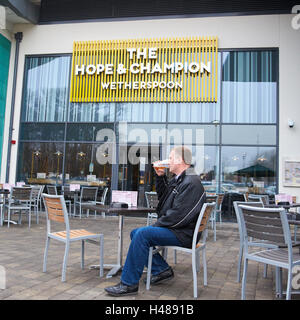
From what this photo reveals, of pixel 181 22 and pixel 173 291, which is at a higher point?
pixel 181 22

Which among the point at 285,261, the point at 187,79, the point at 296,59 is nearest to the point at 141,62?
the point at 187,79

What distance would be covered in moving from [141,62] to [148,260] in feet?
25.6

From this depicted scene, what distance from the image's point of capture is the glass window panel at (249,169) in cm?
891

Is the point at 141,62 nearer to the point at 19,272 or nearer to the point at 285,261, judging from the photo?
the point at 19,272

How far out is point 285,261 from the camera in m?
2.47

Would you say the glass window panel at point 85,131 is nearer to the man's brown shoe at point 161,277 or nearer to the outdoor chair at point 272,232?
the man's brown shoe at point 161,277

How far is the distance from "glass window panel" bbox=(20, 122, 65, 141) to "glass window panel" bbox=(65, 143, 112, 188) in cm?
49

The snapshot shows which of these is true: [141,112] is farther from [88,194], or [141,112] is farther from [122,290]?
[122,290]

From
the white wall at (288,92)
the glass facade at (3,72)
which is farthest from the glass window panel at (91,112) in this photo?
the white wall at (288,92)

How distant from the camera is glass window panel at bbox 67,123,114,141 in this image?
9.85 m

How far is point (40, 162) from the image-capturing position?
398 inches

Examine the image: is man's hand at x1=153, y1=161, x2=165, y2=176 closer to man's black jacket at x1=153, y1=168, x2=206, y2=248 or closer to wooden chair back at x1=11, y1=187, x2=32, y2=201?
man's black jacket at x1=153, y1=168, x2=206, y2=248

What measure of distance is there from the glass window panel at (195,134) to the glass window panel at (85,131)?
1930mm

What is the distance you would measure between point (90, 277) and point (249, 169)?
6.63m
